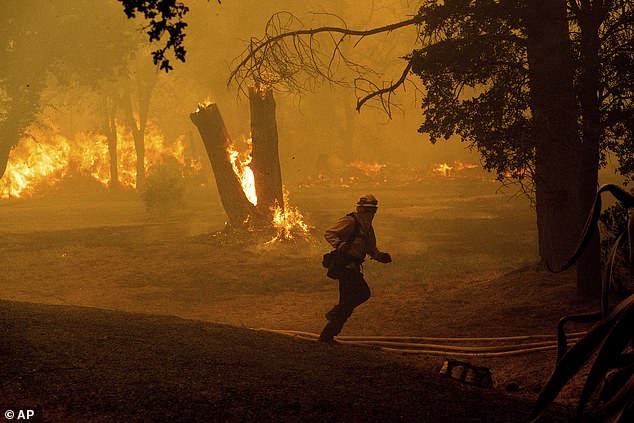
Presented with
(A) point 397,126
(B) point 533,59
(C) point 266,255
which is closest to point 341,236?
(B) point 533,59

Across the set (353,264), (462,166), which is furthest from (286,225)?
(462,166)

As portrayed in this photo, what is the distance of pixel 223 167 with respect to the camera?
21766 mm

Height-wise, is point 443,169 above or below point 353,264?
above

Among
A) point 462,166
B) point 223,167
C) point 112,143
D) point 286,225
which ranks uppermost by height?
point 112,143

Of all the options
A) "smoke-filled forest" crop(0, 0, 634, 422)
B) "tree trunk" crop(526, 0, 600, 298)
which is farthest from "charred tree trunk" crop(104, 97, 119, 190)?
"tree trunk" crop(526, 0, 600, 298)

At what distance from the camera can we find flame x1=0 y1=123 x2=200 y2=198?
46.8 m

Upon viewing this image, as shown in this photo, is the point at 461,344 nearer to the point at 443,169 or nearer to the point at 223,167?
the point at 223,167

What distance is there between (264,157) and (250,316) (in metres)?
9.81

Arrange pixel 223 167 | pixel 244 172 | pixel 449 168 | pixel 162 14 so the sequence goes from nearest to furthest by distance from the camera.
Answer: pixel 162 14
pixel 223 167
pixel 244 172
pixel 449 168

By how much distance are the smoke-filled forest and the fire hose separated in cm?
4

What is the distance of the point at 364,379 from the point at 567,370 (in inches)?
98.1

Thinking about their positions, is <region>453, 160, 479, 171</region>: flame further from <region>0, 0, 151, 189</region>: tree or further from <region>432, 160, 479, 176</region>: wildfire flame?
<region>0, 0, 151, 189</region>: tree

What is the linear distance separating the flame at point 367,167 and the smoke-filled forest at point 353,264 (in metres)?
17.4

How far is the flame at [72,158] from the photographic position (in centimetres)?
4678
